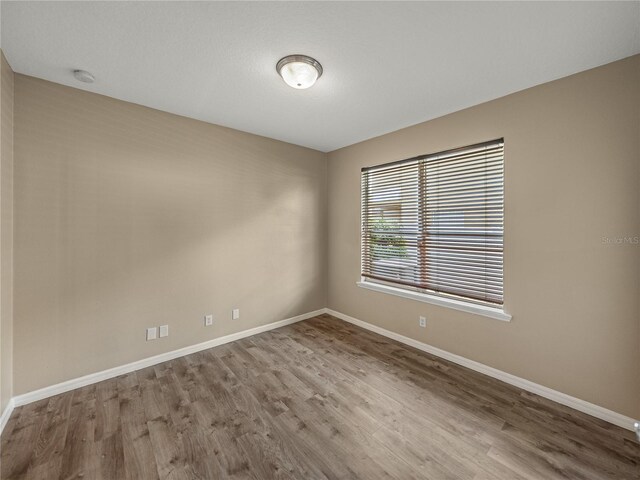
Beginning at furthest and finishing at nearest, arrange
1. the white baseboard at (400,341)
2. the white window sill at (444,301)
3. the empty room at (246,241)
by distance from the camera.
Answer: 1. the white window sill at (444,301)
2. the white baseboard at (400,341)
3. the empty room at (246,241)

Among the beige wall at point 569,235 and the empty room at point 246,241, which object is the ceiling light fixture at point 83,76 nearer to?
the empty room at point 246,241

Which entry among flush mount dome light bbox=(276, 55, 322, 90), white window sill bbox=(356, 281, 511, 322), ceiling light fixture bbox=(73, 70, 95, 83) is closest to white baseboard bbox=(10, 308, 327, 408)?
white window sill bbox=(356, 281, 511, 322)

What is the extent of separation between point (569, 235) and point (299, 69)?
2.49 meters

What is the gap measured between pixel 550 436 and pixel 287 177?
12.1 ft

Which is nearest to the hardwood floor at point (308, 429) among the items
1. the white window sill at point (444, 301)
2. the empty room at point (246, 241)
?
the empty room at point (246, 241)

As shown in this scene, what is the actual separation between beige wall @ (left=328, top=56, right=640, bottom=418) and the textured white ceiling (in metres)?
0.22

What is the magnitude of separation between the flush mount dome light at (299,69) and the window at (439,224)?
5.58 feet

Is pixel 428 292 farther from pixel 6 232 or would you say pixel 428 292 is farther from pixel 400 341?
pixel 6 232

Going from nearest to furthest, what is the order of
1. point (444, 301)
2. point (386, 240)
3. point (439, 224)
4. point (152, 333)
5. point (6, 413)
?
1. point (6, 413)
2. point (152, 333)
3. point (444, 301)
4. point (439, 224)
5. point (386, 240)

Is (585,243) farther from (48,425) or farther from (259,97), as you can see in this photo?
(48,425)

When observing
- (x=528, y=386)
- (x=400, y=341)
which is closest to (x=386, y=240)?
(x=400, y=341)

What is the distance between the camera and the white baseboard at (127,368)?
2210mm

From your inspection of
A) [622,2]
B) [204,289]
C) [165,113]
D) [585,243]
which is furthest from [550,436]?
[165,113]

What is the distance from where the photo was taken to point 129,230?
2652 millimetres
